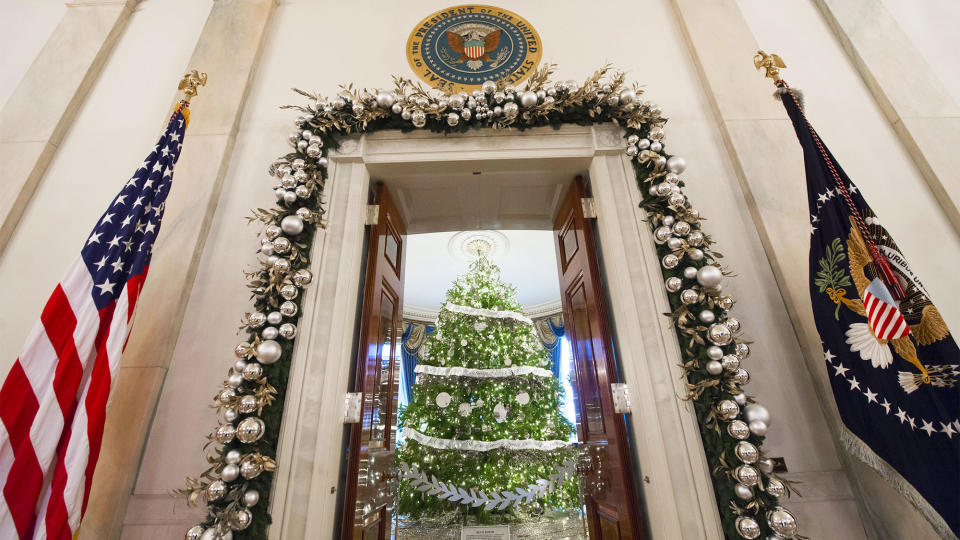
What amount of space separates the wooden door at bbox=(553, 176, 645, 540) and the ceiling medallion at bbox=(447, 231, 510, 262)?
12.0ft

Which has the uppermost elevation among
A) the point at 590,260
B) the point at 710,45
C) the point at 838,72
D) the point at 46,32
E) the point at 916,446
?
the point at 46,32

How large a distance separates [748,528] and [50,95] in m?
4.42

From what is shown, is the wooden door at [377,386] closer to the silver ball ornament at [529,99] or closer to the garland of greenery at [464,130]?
the garland of greenery at [464,130]

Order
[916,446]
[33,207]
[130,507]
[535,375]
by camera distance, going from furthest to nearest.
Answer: [535,375] → [33,207] → [130,507] → [916,446]

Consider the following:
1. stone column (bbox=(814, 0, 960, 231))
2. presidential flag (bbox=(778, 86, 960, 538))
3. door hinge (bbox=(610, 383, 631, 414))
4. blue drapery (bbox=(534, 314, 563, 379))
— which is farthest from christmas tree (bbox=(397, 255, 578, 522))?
blue drapery (bbox=(534, 314, 563, 379))

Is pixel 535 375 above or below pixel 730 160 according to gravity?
below

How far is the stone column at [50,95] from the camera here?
2.07 m

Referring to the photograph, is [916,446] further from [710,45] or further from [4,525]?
[4,525]

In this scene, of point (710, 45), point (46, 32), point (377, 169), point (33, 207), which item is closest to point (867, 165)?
point (710, 45)

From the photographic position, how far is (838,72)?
94.7 inches

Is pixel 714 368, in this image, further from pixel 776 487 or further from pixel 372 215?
pixel 372 215

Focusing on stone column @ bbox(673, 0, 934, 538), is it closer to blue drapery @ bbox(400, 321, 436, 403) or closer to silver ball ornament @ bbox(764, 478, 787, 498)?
silver ball ornament @ bbox(764, 478, 787, 498)

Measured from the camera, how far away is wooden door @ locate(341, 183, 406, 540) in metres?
1.68

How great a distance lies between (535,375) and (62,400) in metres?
3.28
